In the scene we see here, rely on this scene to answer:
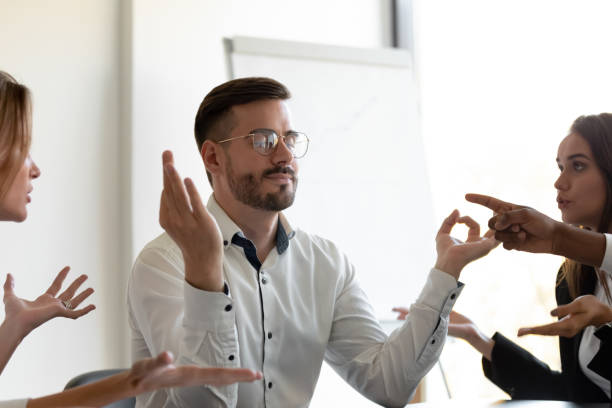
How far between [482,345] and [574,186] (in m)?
0.56

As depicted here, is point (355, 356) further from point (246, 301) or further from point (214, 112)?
point (214, 112)

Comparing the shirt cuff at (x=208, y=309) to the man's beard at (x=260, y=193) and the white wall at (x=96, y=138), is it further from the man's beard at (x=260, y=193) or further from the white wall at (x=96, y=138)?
the white wall at (x=96, y=138)

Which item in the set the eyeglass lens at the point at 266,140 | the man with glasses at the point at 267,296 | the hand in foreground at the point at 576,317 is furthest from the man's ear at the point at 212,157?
the hand in foreground at the point at 576,317

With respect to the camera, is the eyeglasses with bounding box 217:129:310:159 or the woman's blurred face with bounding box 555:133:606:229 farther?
the woman's blurred face with bounding box 555:133:606:229

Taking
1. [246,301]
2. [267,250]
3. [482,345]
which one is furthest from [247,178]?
[482,345]

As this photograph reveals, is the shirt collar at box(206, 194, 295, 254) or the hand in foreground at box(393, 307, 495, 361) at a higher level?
the shirt collar at box(206, 194, 295, 254)

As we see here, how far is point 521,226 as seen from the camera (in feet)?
6.14

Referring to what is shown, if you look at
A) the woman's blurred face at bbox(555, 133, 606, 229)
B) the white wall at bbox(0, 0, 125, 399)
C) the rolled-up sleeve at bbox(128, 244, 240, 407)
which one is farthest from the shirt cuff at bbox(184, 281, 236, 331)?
the white wall at bbox(0, 0, 125, 399)

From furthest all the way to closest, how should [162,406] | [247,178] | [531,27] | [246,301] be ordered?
[531,27] → [247,178] → [246,301] → [162,406]

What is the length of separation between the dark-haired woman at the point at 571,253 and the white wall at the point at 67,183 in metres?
1.60

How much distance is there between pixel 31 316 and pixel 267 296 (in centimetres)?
58

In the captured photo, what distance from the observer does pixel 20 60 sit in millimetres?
3090

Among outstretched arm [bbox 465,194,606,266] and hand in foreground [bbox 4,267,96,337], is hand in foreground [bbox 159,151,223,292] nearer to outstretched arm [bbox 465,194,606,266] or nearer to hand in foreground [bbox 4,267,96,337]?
hand in foreground [bbox 4,267,96,337]

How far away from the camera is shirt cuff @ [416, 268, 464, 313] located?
68.3 inches
